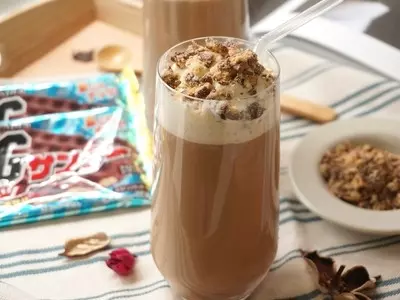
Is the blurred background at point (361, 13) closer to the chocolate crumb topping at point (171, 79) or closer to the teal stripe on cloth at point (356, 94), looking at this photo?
the teal stripe on cloth at point (356, 94)

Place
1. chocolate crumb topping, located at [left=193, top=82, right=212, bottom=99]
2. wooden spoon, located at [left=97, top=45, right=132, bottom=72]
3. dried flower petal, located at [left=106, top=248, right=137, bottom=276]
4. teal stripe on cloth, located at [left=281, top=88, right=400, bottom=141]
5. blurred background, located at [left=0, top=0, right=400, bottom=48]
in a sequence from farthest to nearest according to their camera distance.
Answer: blurred background, located at [left=0, top=0, right=400, bottom=48]
wooden spoon, located at [left=97, top=45, right=132, bottom=72]
teal stripe on cloth, located at [left=281, top=88, right=400, bottom=141]
dried flower petal, located at [left=106, top=248, right=137, bottom=276]
chocolate crumb topping, located at [left=193, top=82, right=212, bottom=99]

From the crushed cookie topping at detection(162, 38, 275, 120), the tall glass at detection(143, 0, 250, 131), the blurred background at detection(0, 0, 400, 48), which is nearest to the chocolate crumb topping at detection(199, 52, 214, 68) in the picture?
the crushed cookie topping at detection(162, 38, 275, 120)

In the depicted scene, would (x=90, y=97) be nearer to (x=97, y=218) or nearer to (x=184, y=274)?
(x=97, y=218)

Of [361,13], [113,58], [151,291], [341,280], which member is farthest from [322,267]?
[361,13]

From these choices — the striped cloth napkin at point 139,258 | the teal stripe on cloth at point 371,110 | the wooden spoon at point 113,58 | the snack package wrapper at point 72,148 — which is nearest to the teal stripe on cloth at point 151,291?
the striped cloth napkin at point 139,258

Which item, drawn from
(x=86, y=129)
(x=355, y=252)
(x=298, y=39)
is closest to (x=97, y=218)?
(x=86, y=129)

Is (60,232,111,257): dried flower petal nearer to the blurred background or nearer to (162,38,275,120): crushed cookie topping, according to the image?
(162,38,275,120): crushed cookie topping
